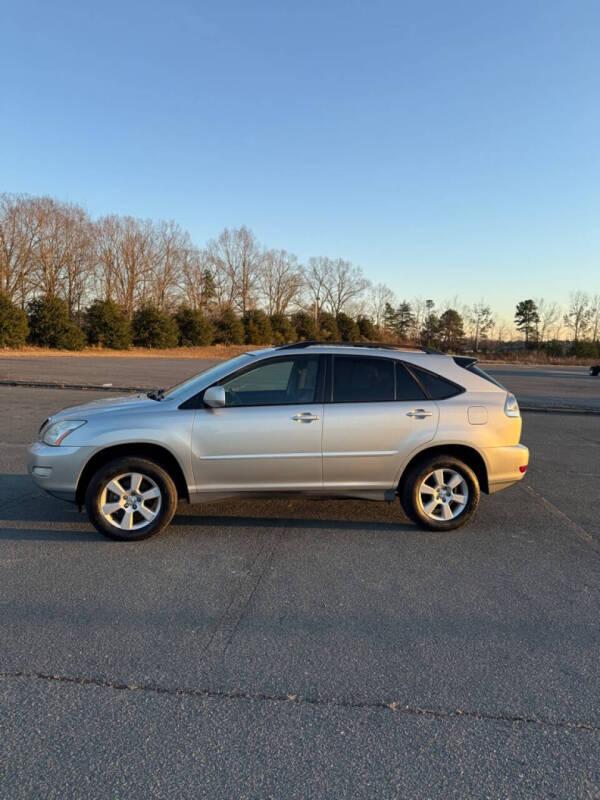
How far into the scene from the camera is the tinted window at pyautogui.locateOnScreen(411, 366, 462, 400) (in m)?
5.09

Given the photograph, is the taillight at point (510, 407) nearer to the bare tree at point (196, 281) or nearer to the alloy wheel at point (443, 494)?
the alloy wheel at point (443, 494)

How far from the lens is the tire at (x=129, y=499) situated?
4586mm

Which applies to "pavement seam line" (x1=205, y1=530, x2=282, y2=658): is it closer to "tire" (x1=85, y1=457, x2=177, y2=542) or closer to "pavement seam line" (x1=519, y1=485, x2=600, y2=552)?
"tire" (x1=85, y1=457, x2=177, y2=542)

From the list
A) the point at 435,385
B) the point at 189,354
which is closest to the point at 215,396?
the point at 435,385

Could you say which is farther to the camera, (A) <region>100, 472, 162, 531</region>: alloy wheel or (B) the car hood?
(B) the car hood

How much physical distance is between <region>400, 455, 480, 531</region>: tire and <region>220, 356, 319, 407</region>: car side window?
4.07 feet

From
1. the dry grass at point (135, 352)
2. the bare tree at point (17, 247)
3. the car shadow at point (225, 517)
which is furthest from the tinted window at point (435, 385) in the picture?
the bare tree at point (17, 247)

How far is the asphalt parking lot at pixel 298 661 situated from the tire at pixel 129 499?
0.17 m

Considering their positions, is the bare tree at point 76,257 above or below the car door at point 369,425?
above

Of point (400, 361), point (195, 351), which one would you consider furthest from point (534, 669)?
point (195, 351)

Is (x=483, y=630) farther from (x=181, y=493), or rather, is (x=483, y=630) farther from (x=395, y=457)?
(x=181, y=493)

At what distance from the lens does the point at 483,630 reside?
329cm

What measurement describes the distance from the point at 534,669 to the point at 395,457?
226 centimetres

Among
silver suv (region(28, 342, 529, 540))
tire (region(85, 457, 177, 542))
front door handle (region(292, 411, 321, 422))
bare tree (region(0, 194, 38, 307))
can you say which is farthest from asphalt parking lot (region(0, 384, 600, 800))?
bare tree (region(0, 194, 38, 307))
